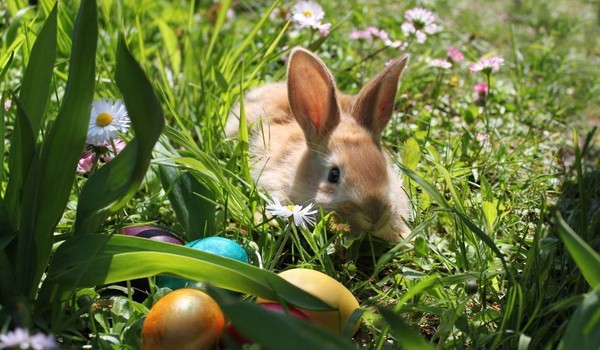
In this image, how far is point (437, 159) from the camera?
11.3 feet

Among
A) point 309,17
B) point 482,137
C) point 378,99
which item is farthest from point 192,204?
point 482,137

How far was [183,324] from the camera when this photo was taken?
82.4 inches

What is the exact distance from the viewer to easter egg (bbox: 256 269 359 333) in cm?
226

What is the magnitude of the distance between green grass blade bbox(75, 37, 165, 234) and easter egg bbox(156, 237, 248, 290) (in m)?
0.33

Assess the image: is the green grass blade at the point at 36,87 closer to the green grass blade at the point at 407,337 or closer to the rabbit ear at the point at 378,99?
the green grass blade at the point at 407,337

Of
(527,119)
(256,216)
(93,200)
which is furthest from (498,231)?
(93,200)

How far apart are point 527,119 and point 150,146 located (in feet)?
9.20

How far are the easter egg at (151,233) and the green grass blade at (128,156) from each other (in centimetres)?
36

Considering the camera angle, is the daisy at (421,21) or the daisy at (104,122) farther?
the daisy at (421,21)

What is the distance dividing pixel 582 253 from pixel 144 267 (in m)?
1.16

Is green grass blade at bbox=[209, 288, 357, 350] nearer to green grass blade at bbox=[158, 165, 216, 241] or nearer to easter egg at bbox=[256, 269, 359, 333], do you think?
easter egg at bbox=[256, 269, 359, 333]

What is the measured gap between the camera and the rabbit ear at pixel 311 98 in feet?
11.4

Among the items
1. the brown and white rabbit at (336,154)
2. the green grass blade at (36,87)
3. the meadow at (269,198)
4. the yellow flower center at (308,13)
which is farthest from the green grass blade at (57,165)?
the yellow flower center at (308,13)

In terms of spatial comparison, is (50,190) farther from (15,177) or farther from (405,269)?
(405,269)
